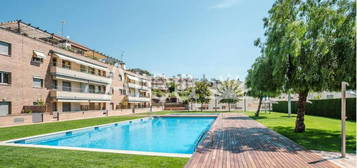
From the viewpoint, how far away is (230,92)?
141ft

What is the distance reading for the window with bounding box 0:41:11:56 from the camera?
19.6 meters

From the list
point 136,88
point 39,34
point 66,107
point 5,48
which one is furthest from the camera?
point 136,88

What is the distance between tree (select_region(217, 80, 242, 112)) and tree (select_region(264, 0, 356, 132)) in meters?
29.9

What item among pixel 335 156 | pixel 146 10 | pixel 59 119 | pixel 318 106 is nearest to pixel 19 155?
pixel 335 156

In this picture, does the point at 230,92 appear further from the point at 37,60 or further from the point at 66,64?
the point at 37,60

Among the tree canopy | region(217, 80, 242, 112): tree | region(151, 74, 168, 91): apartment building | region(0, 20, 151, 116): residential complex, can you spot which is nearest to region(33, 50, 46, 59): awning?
region(0, 20, 151, 116): residential complex

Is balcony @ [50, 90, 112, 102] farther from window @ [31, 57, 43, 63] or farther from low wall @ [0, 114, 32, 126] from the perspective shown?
low wall @ [0, 114, 32, 126]

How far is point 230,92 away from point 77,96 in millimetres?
28557

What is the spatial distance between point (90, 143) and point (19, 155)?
17.3 feet

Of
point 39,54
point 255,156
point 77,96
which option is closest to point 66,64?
point 77,96

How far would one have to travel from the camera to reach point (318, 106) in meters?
26.8

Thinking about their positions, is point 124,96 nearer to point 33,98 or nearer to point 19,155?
point 33,98

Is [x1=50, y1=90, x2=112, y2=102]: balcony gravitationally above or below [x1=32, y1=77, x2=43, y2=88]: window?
below

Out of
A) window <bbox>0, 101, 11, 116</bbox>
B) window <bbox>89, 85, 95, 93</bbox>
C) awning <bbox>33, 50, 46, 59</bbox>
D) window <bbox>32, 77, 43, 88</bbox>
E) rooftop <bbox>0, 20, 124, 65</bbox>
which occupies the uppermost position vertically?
rooftop <bbox>0, 20, 124, 65</bbox>
